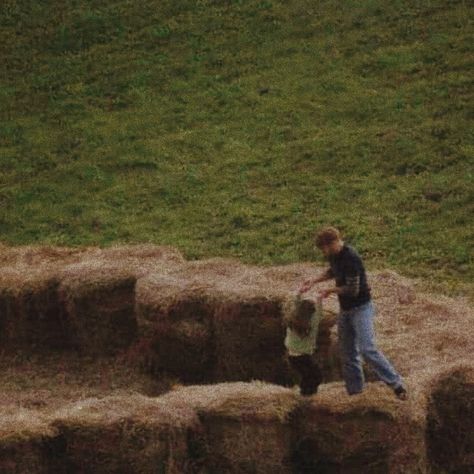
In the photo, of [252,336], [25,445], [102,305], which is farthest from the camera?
[102,305]

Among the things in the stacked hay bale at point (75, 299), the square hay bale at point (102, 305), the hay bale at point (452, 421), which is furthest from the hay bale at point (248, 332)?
the hay bale at point (452, 421)

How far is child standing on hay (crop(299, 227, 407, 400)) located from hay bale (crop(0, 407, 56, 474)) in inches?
128

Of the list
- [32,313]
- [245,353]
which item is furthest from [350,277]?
[32,313]

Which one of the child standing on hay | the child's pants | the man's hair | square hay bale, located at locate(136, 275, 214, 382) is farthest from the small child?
square hay bale, located at locate(136, 275, 214, 382)

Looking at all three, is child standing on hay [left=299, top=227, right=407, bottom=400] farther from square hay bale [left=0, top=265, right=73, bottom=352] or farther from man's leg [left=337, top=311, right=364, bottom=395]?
square hay bale [left=0, top=265, right=73, bottom=352]

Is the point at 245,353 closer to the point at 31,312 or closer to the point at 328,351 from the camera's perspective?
the point at 328,351

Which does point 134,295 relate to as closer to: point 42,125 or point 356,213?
point 356,213

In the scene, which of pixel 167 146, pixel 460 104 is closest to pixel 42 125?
pixel 167 146

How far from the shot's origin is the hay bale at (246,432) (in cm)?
1203

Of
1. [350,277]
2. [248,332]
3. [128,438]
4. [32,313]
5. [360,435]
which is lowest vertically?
[360,435]

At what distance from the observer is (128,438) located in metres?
11.9

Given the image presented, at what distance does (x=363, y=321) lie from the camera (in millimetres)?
12305

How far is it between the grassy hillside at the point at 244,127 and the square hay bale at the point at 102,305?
4532mm

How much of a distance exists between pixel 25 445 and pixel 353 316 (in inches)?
145
